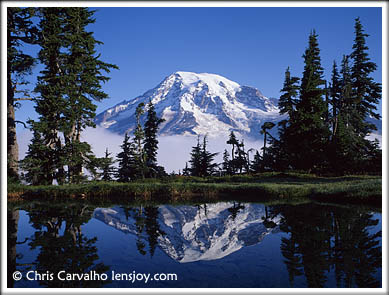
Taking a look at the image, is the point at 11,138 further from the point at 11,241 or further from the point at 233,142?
the point at 233,142

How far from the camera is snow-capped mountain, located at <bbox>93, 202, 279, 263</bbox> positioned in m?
7.78

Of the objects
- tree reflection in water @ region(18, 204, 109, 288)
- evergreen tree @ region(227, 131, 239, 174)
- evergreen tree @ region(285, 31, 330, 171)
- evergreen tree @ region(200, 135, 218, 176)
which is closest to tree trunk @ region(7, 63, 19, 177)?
tree reflection in water @ region(18, 204, 109, 288)

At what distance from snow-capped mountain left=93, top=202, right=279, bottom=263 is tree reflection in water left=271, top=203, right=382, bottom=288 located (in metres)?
1.18

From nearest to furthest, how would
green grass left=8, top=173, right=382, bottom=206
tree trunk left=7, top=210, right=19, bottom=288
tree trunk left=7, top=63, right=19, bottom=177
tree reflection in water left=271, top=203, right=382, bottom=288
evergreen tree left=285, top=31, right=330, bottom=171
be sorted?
tree reflection in water left=271, top=203, right=382, bottom=288, tree trunk left=7, top=210, right=19, bottom=288, green grass left=8, top=173, right=382, bottom=206, tree trunk left=7, top=63, right=19, bottom=177, evergreen tree left=285, top=31, right=330, bottom=171

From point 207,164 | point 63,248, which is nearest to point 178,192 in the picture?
point 63,248

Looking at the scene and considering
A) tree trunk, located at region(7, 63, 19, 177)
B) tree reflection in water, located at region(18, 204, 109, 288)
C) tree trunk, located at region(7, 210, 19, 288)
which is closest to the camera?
tree reflection in water, located at region(18, 204, 109, 288)

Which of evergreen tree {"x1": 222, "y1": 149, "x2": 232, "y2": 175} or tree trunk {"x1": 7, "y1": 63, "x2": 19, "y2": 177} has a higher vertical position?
tree trunk {"x1": 7, "y1": 63, "x2": 19, "y2": 177}

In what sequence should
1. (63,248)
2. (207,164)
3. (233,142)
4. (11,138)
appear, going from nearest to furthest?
(63,248)
(11,138)
(233,142)
(207,164)

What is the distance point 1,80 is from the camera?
40.9 feet

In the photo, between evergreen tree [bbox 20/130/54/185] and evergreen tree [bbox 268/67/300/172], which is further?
evergreen tree [bbox 268/67/300/172]

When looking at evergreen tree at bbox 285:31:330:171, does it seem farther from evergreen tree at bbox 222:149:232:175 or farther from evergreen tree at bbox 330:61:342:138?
evergreen tree at bbox 222:149:232:175

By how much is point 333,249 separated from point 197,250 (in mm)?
3362

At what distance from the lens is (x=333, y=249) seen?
23.1 ft

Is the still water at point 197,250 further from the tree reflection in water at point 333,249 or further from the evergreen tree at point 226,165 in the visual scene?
the evergreen tree at point 226,165
